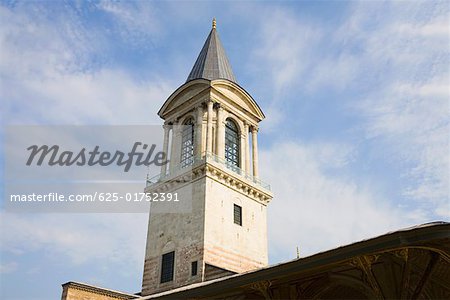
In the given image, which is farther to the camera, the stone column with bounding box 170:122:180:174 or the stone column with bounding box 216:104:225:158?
the stone column with bounding box 170:122:180:174

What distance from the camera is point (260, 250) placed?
82.5 feet

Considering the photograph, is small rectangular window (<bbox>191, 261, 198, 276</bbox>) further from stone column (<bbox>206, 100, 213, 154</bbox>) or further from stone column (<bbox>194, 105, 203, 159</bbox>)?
stone column (<bbox>206, 100, 213, 154</bbox>)

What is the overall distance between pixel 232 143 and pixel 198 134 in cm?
294

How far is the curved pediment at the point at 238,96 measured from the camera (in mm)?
26995

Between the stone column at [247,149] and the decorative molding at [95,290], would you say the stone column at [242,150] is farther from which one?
the decorative molding at [95,290]

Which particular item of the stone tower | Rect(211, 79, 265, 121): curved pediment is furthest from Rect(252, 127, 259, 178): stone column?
Rect(211, 79, 265, 121): curved pediment

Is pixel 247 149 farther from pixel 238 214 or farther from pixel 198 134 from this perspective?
pixel 238 214

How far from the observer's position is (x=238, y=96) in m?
28.3

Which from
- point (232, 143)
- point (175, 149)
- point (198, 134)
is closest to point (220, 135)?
point (198, 134)

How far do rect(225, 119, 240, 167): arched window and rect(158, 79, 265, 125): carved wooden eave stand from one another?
914 millimetres

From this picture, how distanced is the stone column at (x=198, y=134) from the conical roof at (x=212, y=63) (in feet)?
8.13

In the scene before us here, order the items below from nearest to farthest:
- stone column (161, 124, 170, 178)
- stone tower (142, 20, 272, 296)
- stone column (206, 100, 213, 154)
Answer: stone tower (142, 20, 272, 296)
stone column (206, 100, 213, 154)
stone column (161, 124, 170, 178)

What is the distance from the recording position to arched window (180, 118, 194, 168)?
26.9 meters

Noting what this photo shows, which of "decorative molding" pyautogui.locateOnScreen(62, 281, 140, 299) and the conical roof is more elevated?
the conical roof
